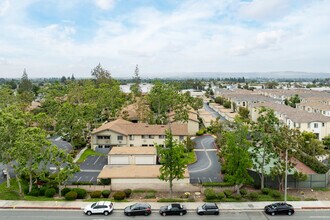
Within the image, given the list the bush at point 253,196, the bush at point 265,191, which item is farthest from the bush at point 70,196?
the bush at point 265,191

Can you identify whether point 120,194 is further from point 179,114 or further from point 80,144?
point 179,114

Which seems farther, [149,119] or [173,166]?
[149,119]

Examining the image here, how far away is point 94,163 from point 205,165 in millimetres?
18109

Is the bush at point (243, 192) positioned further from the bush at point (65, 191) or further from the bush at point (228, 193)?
the bush at point (65, 191)

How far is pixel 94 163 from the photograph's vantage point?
171 ft

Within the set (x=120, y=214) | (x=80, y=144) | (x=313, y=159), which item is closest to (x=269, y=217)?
(x=120, y=214)

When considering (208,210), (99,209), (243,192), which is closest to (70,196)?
(99,209)

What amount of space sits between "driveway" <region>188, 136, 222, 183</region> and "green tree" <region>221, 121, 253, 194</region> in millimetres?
6439

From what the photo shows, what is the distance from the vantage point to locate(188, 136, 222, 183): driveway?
4406 cm

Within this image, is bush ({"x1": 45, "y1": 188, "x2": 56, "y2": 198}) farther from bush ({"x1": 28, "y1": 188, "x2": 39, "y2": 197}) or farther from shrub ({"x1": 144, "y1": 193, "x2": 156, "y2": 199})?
shrub ({"x1": 144, "y1": 193, "x2": 156, "y2": 199})

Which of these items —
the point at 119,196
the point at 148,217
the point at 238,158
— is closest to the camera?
the point at 148,217

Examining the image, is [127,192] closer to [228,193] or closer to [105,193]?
[105,193]

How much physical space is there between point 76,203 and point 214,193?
15.5 metres

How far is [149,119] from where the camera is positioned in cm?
7350
